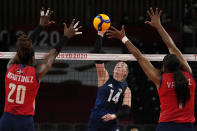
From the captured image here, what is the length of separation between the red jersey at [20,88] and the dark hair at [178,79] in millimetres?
1707

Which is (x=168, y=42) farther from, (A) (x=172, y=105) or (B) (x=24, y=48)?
(B) (x=24, y=48)

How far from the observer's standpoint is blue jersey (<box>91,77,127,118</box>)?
25.8 feet

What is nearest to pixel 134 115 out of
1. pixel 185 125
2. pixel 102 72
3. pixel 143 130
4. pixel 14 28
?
pixel 143 130

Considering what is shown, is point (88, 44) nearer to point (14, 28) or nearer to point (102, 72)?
point (14, 28)

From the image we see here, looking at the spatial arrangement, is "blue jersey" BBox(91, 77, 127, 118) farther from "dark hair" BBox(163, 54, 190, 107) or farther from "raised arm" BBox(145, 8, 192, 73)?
"dark hair" BBox(163, 54, 190, 107)

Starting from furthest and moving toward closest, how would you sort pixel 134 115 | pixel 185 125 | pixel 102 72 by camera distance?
1. pixel 134 115
2. pixel 102 72
3. pixel 185 125

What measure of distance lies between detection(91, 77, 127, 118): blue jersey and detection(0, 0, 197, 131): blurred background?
219 inches

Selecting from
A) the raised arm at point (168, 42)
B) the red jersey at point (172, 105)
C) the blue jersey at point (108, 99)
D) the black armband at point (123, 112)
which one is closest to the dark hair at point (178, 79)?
the red jersey at point (172, 105)

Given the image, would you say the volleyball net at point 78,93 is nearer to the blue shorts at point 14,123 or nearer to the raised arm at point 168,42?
the raised arm at point 168,42

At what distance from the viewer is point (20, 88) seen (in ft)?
17.9

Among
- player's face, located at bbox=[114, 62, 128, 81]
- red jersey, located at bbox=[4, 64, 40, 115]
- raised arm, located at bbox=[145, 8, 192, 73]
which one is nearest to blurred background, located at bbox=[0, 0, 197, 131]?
player's face, located at bbox=[114, 62, 128, 81]

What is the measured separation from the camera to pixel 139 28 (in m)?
13.9

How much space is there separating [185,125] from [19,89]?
2154mm

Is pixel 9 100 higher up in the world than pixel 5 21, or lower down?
lower down
